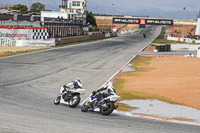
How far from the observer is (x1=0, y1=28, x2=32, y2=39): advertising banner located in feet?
135

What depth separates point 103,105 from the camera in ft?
38.4

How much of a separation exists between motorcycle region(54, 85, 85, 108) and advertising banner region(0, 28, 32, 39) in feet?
98.1

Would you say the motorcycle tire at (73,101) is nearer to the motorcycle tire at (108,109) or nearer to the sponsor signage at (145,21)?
the motorcycle tire at (108,109)

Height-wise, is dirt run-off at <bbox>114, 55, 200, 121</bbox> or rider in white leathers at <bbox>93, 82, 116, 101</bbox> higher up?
rider in white leathers at <bbox>93, 82, 116, 101</bbox>

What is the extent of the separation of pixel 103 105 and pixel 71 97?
157 centimetres

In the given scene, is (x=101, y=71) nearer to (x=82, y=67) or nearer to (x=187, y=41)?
(x=82, y=67)

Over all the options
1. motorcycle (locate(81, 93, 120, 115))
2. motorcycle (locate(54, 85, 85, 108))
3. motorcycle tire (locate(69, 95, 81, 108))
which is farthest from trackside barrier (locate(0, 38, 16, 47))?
motorcycle (locate(81, 93, 120, 115))

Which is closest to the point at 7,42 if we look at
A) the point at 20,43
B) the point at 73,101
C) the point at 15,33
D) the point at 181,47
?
the point at 15,33

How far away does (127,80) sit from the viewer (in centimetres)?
2027

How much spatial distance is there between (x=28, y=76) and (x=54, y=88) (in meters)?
4.01

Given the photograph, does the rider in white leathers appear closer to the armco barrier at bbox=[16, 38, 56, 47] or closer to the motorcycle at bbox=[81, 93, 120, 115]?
the motorcycle at bbox=[81, 93, 120, 115]

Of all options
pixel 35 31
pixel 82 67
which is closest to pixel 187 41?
pixel 35 31

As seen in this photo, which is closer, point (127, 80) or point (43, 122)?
point (43, 122)

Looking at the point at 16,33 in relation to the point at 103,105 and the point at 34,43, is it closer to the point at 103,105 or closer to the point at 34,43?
the point at 34,43
